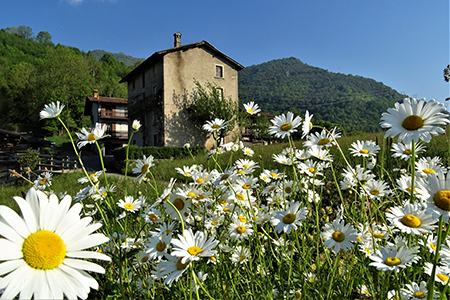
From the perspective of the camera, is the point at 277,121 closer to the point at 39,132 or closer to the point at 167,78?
the point at 167,78

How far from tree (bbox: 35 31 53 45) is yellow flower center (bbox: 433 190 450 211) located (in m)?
102

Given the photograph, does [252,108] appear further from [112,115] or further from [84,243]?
[112,115]

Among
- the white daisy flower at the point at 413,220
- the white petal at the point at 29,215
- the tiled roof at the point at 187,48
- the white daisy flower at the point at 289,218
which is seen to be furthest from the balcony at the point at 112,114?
the white daisy flower at the point at 413,220

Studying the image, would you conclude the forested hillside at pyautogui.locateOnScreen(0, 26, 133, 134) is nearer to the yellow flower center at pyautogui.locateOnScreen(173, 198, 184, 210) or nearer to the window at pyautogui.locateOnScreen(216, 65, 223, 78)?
the window at pyautogui.locateOnScreen(216, 65, 223, 78)

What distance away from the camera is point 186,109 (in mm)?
23344

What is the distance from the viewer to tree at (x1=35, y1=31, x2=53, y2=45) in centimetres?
8152

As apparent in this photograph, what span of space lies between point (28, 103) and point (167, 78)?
4310cm

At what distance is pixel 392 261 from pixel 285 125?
3.03 ft

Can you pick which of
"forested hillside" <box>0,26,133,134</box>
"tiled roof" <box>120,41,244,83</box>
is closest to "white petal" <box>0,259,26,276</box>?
"tiled roof" <box>120,41,244,83</box>

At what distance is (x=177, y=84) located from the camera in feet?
74.8

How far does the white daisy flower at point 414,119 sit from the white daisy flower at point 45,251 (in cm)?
110

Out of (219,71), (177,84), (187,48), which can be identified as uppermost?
(187,48)

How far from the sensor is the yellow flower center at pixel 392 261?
104 centimetres

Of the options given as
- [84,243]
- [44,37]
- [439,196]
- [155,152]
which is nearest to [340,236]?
[439,196]
